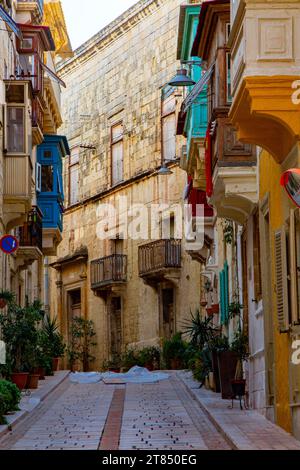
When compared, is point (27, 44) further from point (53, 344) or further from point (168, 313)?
point (168, 313)

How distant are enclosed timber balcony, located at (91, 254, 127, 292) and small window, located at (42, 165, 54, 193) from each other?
35.7ft

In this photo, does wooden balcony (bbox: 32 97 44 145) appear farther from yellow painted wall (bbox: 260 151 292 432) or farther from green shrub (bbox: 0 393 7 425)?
yellow painted wall (bbox: 260 151 292 432)

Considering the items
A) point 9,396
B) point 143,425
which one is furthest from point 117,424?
point 9,396

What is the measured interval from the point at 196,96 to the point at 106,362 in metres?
22.4

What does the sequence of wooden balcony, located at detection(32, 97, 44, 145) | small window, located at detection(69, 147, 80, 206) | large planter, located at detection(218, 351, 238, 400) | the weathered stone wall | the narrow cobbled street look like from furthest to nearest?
small window, located at detection(69, 147, 80, 206), the weathered stone wall, wooden balcony, located at detection(32, 97, 44, 145), large planter, located at detection(218, 351, 238, 400), the narrow cobbled street

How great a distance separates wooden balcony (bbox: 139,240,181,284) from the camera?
39844mm

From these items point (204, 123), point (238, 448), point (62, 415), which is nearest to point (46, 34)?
point (204, 123)

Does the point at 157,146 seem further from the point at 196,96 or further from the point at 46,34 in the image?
the point at 196,96

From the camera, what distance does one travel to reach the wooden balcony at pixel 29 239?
94.9 ft

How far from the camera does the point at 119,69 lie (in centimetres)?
4616

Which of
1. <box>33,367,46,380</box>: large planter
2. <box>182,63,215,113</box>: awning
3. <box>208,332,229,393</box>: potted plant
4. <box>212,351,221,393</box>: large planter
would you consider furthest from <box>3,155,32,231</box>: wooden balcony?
<box>212,351,221,393</box>: large planter

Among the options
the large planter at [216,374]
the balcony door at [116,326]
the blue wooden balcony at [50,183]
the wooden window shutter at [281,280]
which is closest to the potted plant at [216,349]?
the large planter at [216,374]

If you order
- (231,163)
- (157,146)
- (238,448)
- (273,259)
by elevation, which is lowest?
(238,448)

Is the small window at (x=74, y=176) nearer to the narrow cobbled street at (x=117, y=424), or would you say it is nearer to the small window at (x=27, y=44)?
the small window at (x=27, y=44)
